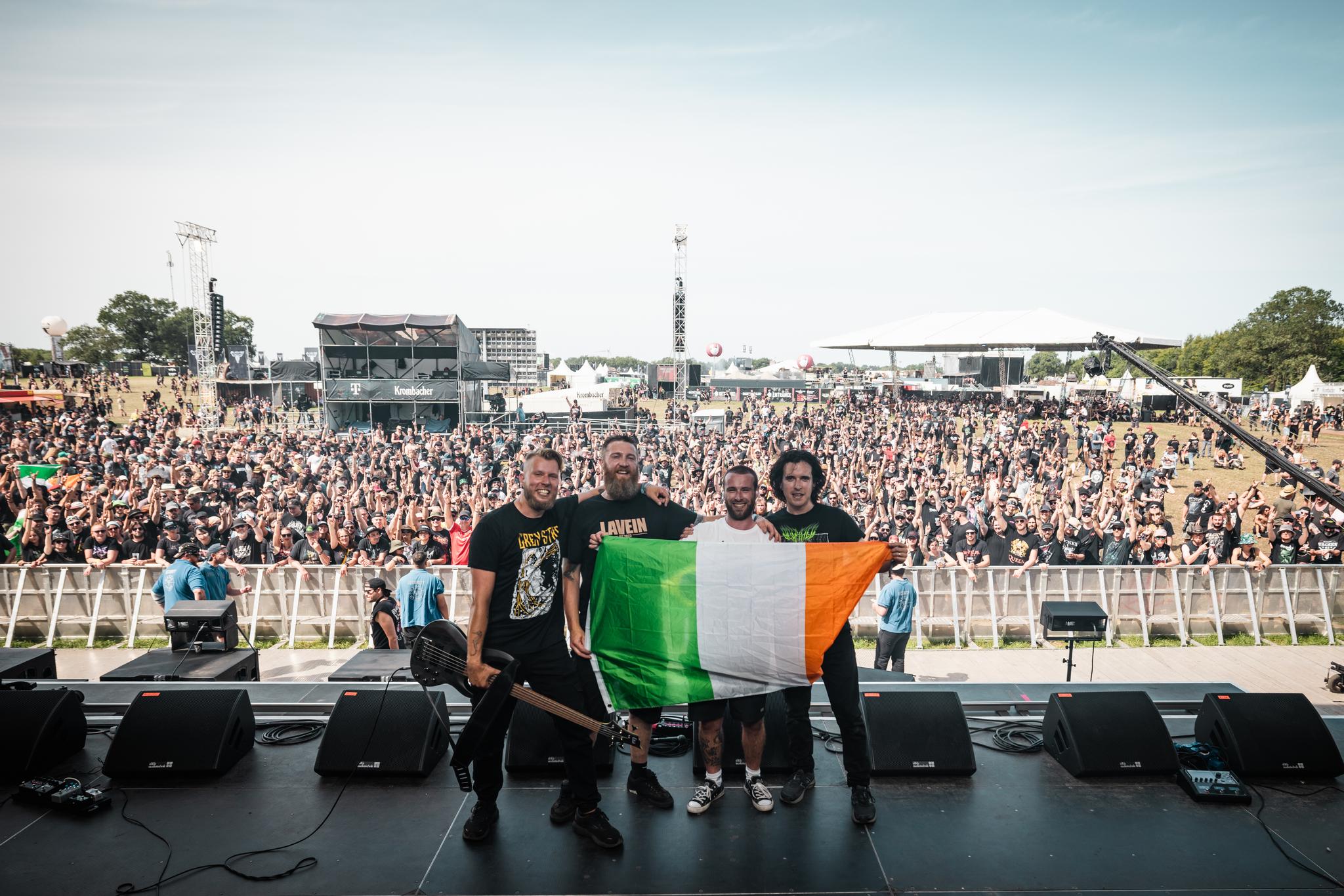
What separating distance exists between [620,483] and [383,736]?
6.29 feet

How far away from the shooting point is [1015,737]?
4.60 meters

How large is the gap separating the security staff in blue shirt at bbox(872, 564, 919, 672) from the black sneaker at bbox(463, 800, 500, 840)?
15.1 ft

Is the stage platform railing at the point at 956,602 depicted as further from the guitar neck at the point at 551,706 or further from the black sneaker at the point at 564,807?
the guitar neck at the point at 551,706

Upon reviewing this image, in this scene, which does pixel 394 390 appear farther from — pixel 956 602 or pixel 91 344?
pixel 91 344

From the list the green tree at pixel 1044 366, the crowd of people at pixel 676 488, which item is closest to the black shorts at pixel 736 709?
the crowd of people at pixel 676 488

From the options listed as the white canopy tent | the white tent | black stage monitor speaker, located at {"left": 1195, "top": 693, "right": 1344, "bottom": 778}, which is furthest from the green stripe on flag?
the white tent

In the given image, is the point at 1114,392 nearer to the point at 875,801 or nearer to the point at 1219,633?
the point at 1219,633

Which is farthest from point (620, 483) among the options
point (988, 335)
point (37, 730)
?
point (988, 335)

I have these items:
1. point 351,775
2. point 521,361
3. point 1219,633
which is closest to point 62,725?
point 351,775

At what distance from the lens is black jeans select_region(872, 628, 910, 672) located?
23.6 ft

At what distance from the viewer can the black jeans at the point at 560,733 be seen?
11.5ft

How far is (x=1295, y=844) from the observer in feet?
11.5

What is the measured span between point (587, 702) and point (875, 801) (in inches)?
61.3

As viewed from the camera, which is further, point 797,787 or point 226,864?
point 797,787
